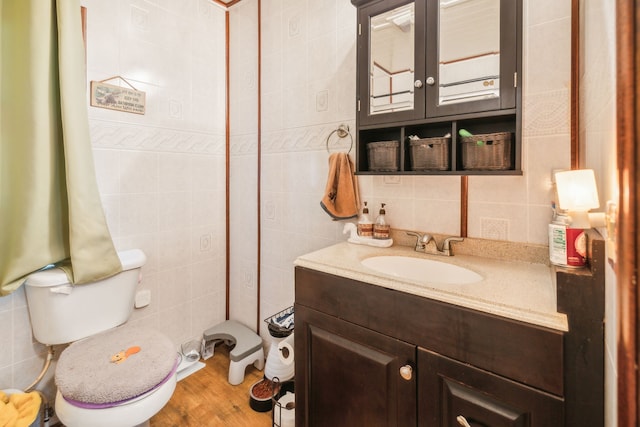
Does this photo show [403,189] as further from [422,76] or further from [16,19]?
[16,19]

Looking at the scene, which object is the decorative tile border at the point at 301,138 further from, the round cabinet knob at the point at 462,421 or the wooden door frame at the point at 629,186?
the wooden door frame at the point at 629,186

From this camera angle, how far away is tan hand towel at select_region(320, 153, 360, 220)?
1560 mm

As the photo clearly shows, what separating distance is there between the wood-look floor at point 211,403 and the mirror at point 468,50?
1.69m

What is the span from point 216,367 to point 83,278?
0.99m

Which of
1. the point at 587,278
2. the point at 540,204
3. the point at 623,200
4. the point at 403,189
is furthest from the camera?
the point at 403,189

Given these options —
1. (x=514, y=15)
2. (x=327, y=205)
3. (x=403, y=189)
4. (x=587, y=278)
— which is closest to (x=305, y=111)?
(x=327, y=205)

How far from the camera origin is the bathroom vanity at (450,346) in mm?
745

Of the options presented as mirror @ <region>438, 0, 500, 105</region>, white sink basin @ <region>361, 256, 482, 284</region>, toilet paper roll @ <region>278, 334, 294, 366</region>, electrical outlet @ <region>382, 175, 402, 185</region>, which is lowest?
toilet paper roll @ <region>278, 334, 294, 366</region>

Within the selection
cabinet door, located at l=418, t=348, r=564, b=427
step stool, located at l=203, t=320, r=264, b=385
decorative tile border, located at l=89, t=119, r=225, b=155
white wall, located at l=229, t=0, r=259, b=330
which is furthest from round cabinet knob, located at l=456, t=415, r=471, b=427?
decorative tile border, located at l=89, t=119, r=225, b=155

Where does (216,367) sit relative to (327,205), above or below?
below

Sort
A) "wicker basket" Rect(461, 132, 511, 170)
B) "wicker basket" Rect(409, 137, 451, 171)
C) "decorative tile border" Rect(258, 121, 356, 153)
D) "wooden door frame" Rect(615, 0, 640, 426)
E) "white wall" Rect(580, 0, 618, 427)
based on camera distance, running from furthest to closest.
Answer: "decorative tile border" Rect(258, 121, 356, 153) → "wicker basket" Rect(409, 137, 451, 171) → "wicker basket" Rect(461, 132, 511, 170) → "white wall" Rect(580, 0, 618, 427) → "wooden door frame" Rect(615, 0, 640, 426)

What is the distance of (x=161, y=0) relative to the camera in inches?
71.2

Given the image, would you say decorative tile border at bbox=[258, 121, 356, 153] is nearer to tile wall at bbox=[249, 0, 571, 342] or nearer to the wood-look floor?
tile wall at bbox=[249, 0, 571, 342]

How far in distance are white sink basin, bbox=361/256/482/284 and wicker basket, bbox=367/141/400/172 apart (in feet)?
1.26
